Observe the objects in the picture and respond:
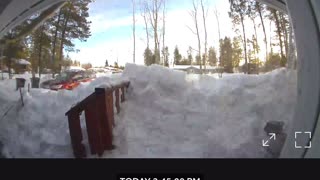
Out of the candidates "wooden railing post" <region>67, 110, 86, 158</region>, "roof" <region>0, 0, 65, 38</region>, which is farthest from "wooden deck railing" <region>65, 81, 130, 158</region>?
"roof" <region>0, 0, 65, 38</region>

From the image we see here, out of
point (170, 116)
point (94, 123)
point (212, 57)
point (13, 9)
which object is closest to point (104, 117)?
point (94, 123)

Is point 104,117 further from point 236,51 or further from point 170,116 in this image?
point 236,51

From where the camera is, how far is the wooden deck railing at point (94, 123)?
5.66 meters

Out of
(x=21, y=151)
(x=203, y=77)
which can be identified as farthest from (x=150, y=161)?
(x=203, y=77)

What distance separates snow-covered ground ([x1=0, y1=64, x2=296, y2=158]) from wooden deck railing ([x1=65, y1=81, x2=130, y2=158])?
22 cm

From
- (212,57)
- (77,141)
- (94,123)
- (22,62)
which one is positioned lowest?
(77,141)

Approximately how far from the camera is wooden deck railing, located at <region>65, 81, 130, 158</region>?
18.6 feet

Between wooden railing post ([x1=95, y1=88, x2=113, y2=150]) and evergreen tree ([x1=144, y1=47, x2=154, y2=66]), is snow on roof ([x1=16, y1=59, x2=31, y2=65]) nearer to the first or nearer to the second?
evergreen tree ([x1=144, y1=47, x2=154, y2=66])

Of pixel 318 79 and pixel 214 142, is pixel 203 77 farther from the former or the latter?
pixel 318 79

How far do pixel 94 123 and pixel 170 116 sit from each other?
209 centimetres

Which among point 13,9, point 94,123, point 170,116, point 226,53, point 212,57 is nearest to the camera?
point 13,9

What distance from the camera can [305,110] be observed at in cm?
426

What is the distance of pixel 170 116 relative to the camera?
738 cm

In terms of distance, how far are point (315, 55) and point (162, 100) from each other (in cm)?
427
